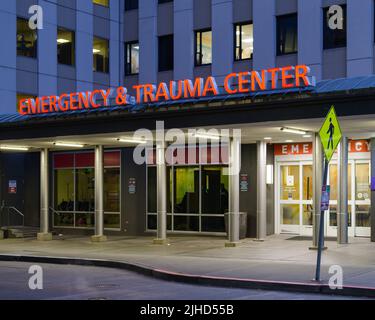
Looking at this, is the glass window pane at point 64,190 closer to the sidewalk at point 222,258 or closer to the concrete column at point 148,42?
the sidewalk at point 222,258

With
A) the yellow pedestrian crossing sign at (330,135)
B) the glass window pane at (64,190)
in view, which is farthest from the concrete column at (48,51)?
the yellow pedestrian crossing sign at (330,135)

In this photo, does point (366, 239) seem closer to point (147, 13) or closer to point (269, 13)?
point (269, 13)

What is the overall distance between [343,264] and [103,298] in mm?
6494

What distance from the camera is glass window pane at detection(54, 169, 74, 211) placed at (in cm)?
2977

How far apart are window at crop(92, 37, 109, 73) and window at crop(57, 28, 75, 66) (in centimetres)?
138

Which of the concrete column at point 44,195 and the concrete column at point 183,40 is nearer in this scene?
the concrete column at point 44,195

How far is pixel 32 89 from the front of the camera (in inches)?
1374

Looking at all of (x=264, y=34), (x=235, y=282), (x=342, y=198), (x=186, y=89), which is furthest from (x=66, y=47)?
(x=235, y=282)

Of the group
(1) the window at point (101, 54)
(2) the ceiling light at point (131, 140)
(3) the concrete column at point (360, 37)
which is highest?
(1) the window at point (101, 54)

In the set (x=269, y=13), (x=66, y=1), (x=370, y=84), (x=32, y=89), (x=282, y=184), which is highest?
(x=66, y=1)

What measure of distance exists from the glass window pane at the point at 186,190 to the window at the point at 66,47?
12769 millimetres

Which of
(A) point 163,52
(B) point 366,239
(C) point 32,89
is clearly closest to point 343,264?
(B) point 366,239

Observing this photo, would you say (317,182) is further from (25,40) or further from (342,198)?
(25,40)

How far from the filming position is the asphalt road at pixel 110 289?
1280 cm
